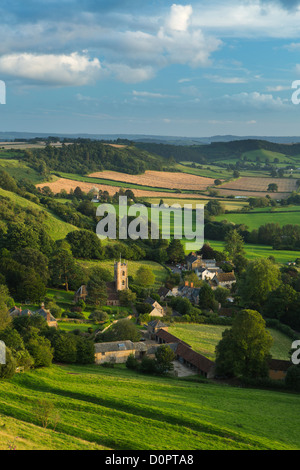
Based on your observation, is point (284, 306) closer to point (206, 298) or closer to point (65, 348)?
point (206, 298)

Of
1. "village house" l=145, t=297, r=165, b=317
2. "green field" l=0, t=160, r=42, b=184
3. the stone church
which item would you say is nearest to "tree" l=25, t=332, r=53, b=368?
"village house" l=145, t=297, r=165, b=317

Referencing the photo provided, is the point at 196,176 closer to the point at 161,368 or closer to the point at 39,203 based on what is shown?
the point at 39,203

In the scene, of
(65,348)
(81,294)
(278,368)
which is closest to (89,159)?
(81,294)

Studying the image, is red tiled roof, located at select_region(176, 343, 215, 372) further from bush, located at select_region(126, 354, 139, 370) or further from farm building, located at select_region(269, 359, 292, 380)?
farm building, located at select_region(269, 359, 292, 380)

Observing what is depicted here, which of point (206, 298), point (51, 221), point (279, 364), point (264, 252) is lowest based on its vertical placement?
point (279, 364)

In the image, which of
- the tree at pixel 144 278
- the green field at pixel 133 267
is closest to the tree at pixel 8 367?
the tree at pixel 144 278

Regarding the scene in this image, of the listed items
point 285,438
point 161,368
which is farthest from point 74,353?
point 285,438

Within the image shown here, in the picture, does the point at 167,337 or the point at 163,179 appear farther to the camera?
the point at 163,179

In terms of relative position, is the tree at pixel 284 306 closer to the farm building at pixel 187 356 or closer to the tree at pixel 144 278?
the farm building at pixel 187 356
